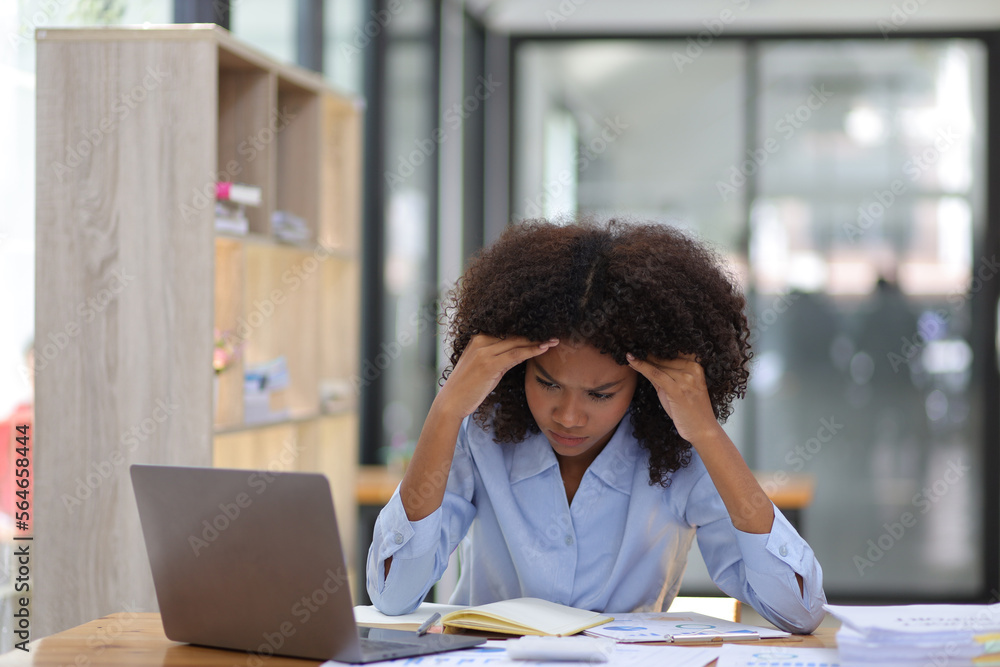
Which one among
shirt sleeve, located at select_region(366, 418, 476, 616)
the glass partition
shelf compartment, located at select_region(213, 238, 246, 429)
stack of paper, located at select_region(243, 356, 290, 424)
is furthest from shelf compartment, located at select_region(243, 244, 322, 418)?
the glass partition

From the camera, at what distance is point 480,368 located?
157 centimetres

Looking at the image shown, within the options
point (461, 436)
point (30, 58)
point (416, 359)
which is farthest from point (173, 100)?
point (416, 359)

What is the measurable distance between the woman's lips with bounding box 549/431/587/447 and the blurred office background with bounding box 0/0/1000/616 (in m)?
3.42

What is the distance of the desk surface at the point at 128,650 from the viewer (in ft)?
4.21

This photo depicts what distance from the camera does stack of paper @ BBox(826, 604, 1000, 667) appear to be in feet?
3.99

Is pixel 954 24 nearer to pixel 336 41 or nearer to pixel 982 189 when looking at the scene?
pixel 982 189

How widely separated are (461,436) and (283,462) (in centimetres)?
144

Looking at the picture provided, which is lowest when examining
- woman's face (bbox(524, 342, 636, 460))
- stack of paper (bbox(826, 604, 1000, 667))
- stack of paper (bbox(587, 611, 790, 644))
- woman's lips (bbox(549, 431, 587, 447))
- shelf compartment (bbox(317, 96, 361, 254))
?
stack of paper (bbox(587, 611, 790, 644))

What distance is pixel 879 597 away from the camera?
5164mm

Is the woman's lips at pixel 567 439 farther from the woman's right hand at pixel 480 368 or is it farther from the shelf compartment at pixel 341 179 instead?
the shelf compartment at pixel 341 179

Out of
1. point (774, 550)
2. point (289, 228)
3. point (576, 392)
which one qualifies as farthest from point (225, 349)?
point (774, 550)

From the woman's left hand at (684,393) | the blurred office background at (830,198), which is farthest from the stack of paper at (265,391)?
the blurred office background at (830,198)

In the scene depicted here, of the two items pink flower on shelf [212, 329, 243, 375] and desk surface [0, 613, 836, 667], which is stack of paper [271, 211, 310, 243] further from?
desk surface [0, 613, 836, 667]

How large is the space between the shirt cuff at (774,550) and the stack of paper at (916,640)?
0.21 m
